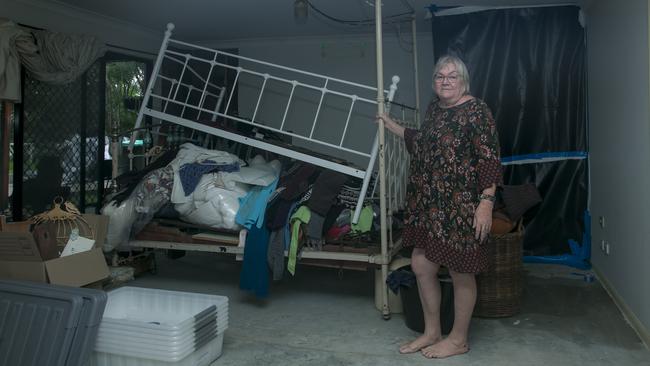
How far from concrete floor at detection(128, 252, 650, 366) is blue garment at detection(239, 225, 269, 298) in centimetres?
17

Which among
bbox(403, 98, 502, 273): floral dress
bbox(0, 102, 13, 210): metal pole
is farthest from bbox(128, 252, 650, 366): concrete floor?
bbox(0, 102, 13, 210): metal pole

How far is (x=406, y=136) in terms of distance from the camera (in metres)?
2.65

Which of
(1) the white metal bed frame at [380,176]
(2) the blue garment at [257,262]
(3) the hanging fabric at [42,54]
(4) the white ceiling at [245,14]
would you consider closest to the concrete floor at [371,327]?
(2) the blue garment at [257,262]

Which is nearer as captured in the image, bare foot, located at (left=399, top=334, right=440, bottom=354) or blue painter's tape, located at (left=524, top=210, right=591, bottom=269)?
bare foot, located at (left=399, top=334, right=440, bottom=354)

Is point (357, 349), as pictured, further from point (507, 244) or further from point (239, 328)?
point (507, 244)

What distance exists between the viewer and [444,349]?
2449 millimetres

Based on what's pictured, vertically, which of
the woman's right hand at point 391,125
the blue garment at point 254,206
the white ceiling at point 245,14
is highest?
the white ceiling at point 245,14

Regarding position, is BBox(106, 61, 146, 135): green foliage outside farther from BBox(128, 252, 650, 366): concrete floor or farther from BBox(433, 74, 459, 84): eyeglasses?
BBox(433, 74, 459, 84): eyeglasses

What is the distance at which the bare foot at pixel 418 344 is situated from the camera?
8.23ft

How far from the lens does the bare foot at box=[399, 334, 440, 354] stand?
2508 millimetres

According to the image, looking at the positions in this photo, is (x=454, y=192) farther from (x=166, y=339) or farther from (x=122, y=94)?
(x=122, y=94)

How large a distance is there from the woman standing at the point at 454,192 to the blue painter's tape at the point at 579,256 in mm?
2118

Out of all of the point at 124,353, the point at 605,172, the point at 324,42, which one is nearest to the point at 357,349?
the point at 124,353

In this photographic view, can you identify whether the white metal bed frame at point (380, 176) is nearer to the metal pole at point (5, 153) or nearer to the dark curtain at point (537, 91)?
the dark curtain at point (537, 91)
